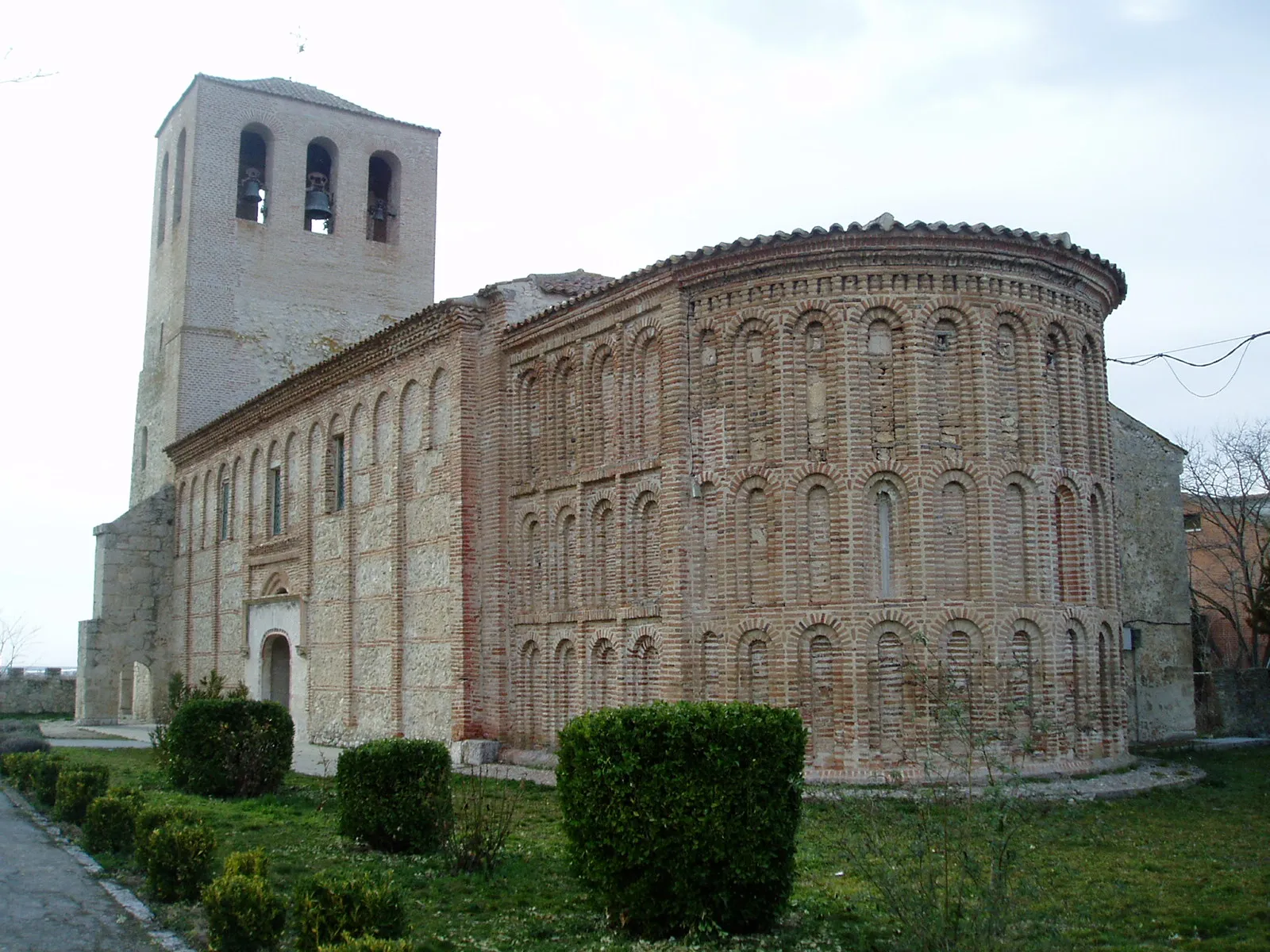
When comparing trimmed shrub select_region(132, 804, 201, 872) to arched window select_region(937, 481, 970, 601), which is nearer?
trimmed shrub select_region(132, 804, 201, 872)

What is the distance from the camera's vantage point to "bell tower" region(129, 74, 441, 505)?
27125 millimetres

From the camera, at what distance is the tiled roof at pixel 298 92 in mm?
27844

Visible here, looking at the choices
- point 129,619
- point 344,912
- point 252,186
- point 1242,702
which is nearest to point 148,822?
point 344,912

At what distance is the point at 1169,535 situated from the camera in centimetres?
1861

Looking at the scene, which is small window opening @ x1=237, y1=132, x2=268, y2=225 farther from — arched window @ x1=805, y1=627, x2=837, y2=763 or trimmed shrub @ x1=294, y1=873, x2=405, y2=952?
trimmed shrub @ x1=294, y1=873, x2=405, y2=952

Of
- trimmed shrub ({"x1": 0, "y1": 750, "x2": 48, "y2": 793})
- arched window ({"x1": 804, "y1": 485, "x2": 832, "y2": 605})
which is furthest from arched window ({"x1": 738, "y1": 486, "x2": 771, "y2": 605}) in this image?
trimmed shrub ({"x1": 0, "y1": 750, "x2": 48, "y2": 793})

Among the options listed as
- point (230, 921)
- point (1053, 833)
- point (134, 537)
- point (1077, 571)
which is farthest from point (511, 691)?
point (134, 537)

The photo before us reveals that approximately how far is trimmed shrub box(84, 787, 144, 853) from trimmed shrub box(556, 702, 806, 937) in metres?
5.00

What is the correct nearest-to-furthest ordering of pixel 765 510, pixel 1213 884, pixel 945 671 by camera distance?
pixel 1213 884, pixel 945 671, pixel 765 510

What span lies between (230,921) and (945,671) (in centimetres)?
782

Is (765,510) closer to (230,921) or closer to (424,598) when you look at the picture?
(424,598)

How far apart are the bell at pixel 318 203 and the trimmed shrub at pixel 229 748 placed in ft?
52.4

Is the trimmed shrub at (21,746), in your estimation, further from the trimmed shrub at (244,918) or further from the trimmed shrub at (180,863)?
the trimmed shrub at (244,918)

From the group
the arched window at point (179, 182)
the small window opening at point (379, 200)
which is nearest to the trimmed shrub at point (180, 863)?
the small window opening at point (379, 200)
